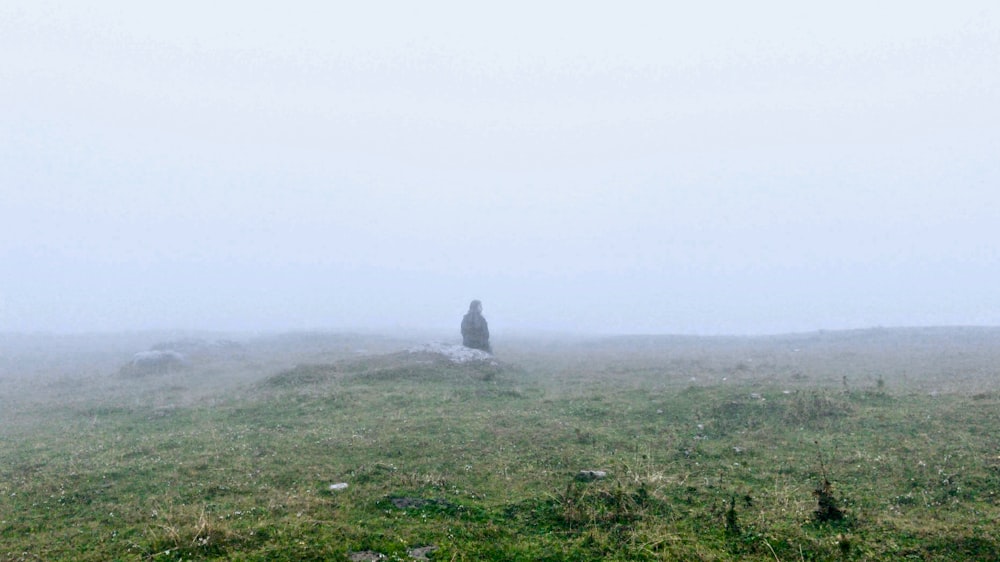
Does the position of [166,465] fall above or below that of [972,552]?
below

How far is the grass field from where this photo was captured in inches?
360

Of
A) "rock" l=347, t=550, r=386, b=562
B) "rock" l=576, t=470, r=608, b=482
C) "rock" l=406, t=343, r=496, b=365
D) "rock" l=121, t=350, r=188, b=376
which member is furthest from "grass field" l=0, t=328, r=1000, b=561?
"rock" l=121, t=350, r=188, b=376

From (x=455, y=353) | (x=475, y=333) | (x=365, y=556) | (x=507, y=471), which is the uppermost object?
(x=475, y=333)

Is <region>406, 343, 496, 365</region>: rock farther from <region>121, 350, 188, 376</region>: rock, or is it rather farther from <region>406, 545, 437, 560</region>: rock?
<region>406, 545, 437, 560</region>: rock

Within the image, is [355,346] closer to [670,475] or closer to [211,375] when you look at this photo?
[211,375]

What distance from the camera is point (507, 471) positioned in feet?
45.5

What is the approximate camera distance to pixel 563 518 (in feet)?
33.6

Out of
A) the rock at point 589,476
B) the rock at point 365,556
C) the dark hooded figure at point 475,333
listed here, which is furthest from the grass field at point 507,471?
the dark hooded figure at point 475,333

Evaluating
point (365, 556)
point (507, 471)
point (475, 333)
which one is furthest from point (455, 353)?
point (365, 556)

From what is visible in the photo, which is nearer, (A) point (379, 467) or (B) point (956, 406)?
(A) point (379, 467)

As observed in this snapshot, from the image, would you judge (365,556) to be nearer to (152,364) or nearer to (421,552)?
(421,552)

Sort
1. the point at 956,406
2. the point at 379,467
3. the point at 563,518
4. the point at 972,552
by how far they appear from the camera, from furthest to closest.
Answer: the point at 956,406 < the point at 379,467 < the point at 563,518 < the point at 972,552

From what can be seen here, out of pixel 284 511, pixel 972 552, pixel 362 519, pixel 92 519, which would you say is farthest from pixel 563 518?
pixel 92 519

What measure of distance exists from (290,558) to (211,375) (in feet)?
129
